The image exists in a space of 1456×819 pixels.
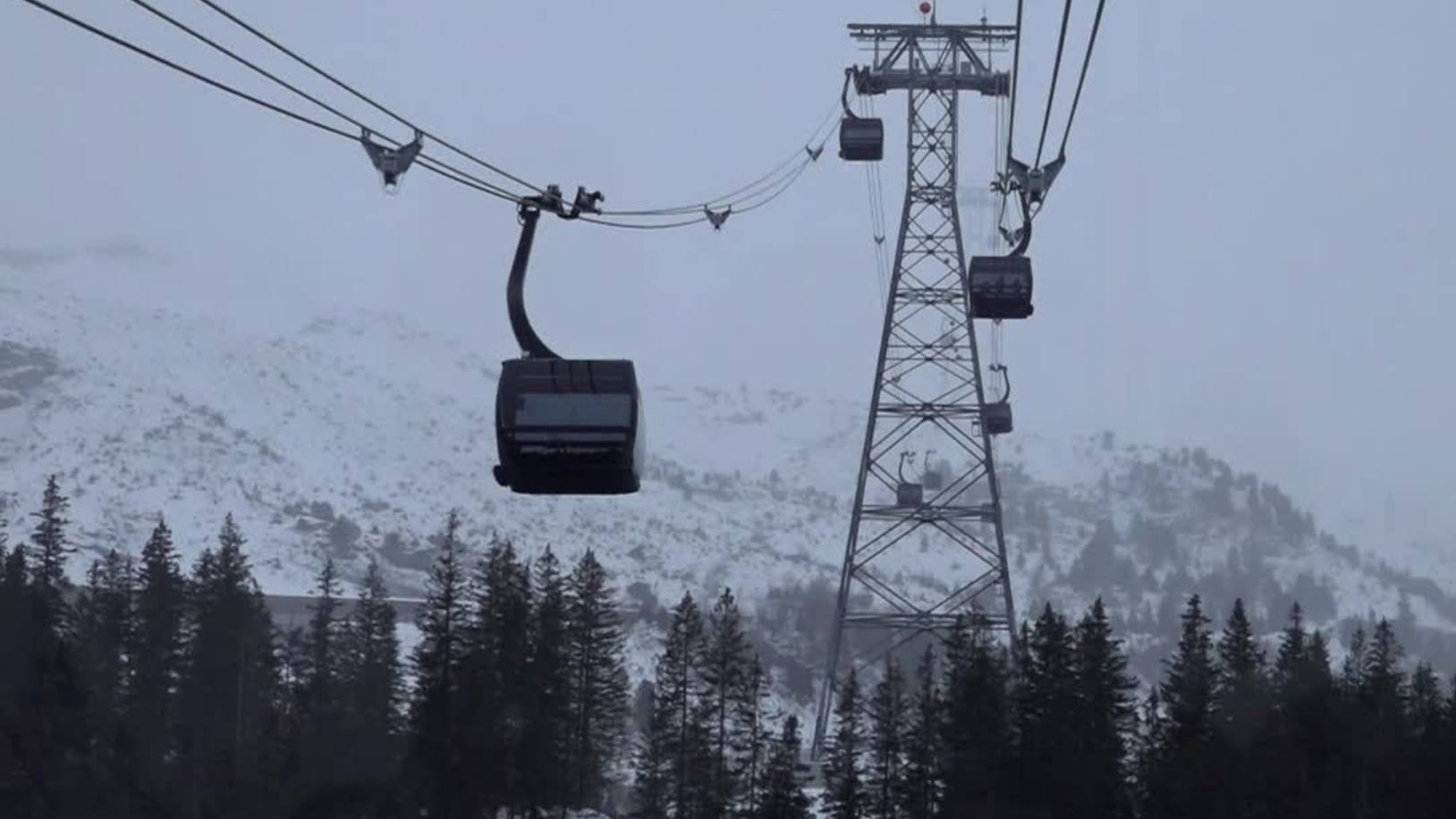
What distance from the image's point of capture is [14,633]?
77.1 metres

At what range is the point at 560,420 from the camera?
77.0 feet

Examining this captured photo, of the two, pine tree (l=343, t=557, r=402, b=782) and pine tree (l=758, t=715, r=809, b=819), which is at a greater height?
pine tree (l=343, t=557, r=402, b=782)

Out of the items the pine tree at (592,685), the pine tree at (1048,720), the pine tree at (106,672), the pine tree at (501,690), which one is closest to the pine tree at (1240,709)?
the pine tree at (1048,720)

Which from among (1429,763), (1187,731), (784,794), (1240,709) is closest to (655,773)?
(784,794)

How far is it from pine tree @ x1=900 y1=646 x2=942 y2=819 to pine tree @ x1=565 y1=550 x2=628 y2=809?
9.38m

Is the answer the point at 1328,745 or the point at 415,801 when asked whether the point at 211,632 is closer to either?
the point at 415,801

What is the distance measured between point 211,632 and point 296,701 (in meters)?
5.46

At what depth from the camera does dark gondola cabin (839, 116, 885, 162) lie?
42.8 meters

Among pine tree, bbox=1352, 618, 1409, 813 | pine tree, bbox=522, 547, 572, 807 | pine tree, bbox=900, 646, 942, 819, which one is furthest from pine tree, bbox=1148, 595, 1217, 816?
pine tree, bbox=522, 547, 572, 807

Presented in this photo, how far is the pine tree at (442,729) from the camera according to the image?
6406cm

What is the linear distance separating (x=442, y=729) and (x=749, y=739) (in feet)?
33.6

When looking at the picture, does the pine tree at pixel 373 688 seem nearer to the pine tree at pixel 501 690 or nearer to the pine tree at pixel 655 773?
the pine tree at pixel 501 690

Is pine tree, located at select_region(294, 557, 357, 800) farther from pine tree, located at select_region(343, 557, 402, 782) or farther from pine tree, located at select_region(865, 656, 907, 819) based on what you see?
pine tree, located at select_region(865, 656, 907, 819)

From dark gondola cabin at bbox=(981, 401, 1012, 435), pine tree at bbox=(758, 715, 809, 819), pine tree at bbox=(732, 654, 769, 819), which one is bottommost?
pine tree at bbox=(758, 715, 809, 819)
